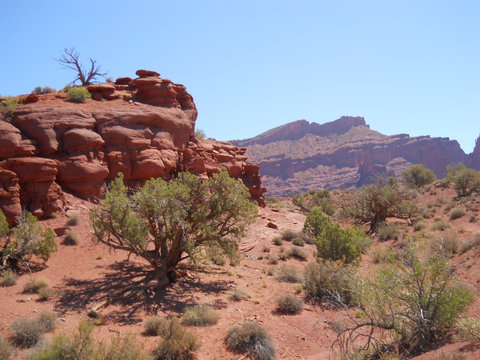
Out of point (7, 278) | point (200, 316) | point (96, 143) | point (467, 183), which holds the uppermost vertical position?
point (96, 143)

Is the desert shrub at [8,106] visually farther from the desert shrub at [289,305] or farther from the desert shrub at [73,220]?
the desert shrub at [289,305]

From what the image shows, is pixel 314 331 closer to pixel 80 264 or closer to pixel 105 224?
pixel 105 224

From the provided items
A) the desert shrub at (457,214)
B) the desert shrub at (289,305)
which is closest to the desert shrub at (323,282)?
the desert shrub at (289,305)

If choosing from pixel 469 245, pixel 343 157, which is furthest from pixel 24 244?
pixel 343 157

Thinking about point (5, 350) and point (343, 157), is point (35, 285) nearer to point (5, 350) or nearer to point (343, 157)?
point (5, 350)

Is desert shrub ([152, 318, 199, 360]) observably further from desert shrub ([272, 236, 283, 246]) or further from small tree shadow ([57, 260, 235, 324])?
desert shrub ([272, 236, 283, 246])

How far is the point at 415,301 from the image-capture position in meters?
6.41

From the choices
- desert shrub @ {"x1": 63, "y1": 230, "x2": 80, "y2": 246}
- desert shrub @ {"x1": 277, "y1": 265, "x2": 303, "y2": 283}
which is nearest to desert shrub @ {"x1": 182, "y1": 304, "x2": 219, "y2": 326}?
desert shrub @ {"x1": 277, "y1": 265, "x2": 303, "y2": 283}

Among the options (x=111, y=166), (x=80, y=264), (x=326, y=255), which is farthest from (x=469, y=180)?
(x=80, y=264)

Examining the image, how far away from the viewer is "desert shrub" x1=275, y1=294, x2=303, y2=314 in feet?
33.6

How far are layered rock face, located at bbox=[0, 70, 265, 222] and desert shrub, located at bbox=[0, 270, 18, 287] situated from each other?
4.66 m

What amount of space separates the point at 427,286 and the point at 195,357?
508 centimetres

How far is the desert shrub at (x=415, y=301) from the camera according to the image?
6086mm

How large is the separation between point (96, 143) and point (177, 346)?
15531 millimetres
